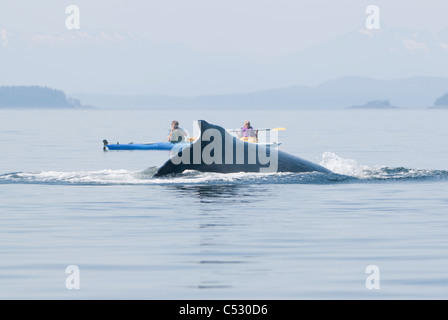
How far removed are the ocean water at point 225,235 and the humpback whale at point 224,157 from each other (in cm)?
30

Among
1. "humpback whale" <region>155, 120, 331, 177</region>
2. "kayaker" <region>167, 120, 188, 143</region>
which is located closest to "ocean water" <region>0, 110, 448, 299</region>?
"humpback whale" <region>155, 120, 331, 177</region>

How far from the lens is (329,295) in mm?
11812

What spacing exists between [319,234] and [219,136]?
7.90 meters

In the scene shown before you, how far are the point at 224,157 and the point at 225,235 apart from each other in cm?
880

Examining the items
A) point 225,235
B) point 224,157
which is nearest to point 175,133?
point 224,157

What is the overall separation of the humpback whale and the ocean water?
0.30 meters

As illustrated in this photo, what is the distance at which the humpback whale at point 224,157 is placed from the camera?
79.8ft

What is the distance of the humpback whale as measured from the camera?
957 inches

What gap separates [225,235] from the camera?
54.9ft

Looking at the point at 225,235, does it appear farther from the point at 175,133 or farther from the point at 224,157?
the point at 175,133

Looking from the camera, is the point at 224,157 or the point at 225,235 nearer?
the point at 225,235

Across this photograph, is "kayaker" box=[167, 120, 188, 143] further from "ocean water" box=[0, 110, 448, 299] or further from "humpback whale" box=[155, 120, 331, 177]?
"humpback whale" box=[155, 120, 331, 177]

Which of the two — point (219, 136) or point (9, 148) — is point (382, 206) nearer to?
point (219, 136)
